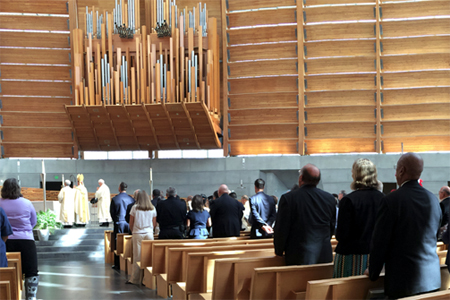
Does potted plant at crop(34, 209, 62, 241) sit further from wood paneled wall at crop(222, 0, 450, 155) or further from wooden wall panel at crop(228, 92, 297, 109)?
wooden wall panel at crop(228, 92, 297, 109)

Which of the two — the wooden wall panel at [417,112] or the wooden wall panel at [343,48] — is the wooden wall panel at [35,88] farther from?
the wooden wall panel at [417,112]

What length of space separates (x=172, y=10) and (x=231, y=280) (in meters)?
13.9

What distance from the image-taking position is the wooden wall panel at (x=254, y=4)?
17188mm

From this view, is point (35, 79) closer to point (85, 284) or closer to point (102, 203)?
point (102, 203)

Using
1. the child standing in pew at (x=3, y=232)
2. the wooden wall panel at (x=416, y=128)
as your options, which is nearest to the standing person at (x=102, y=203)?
the wooden wall panel at (x=416, y=128)

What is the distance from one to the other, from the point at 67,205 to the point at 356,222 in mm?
11240

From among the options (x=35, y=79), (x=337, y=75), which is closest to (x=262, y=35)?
(x=337, y=75)

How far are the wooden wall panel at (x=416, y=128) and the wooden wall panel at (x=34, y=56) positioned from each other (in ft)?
37.2

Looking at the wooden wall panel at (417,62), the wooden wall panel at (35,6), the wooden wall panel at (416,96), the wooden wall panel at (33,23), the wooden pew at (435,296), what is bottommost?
the wooden pew at (435,296)

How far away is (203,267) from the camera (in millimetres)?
4809

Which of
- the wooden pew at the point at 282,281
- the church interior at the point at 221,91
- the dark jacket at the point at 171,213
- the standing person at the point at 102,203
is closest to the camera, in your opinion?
the wooden pew at the point at 282,281

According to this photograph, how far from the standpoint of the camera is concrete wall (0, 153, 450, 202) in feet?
56.7

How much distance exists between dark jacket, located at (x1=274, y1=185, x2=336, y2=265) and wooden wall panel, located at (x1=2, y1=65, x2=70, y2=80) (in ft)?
52.1

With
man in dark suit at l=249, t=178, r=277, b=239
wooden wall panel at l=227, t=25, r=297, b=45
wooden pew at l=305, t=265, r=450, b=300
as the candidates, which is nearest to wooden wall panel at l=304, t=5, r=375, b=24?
wooden wall panel at l=227, t=25, r=297, b=45
